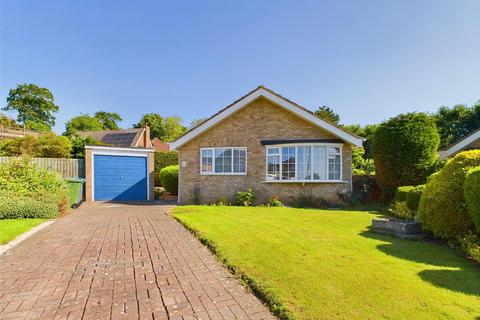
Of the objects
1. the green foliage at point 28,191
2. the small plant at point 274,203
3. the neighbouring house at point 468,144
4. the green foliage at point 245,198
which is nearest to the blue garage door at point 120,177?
the green foliage at point 28,191

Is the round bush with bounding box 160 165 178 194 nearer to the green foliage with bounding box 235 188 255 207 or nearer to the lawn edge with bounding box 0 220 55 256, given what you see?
the green foliage with bounding box 235 188 255 207

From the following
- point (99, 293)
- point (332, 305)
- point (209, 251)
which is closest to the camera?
point (332, 305)

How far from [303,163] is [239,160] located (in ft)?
10.8

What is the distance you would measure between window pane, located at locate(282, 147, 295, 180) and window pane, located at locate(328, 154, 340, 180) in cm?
182

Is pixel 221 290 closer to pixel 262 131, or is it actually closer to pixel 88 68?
pixel 262 131

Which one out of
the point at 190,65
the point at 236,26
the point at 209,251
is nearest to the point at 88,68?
the point at 190,65

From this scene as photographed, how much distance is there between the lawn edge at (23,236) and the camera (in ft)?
19.1

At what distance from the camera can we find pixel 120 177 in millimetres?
16391

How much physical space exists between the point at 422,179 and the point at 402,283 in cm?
1039

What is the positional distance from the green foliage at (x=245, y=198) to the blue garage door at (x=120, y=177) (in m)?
6.92

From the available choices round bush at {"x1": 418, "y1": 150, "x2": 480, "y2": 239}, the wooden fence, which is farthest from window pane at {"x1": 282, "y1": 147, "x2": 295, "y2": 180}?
the wooden fence

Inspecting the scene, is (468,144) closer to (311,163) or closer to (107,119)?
(311,163)


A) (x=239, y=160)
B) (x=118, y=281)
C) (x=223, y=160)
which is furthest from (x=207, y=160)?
(x=118, y=281)

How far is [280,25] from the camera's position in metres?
12.0
